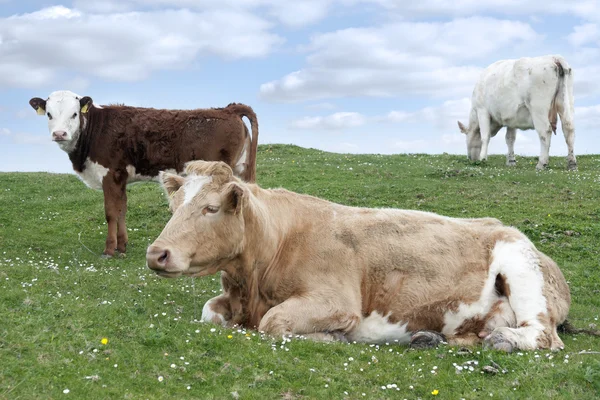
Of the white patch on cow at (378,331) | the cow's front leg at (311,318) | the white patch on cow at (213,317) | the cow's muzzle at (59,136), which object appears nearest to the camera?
the cow's front leg at (311,318)

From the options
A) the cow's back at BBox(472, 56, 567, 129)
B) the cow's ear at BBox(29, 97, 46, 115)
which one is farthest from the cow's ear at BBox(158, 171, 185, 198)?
the cow's back at BBox(472, 56, 567, 129)

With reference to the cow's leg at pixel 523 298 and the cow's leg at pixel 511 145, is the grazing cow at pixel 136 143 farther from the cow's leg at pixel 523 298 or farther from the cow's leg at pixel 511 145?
the cow's leg at pixel 511 145

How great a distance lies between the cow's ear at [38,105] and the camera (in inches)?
659

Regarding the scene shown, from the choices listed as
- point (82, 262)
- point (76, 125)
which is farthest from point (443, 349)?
point (76, 125)

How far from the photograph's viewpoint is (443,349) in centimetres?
785

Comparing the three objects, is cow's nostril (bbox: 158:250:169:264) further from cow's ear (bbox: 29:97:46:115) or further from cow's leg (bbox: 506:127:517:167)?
cow's leg (bbox: 506:127:517:167)

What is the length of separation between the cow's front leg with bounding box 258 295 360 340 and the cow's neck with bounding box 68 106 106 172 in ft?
34.3

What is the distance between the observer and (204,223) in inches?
305

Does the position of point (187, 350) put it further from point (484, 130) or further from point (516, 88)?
point (484, 130)

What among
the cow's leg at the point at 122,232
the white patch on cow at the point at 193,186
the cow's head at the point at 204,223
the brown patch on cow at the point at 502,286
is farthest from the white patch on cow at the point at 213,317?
the cow's leg at the point at 122,232

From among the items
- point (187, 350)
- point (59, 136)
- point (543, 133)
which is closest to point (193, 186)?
point (187, 350)

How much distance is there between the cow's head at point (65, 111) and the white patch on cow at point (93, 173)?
2.19 ft

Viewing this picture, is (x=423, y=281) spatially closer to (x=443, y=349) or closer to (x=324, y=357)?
(x=443, y=349)

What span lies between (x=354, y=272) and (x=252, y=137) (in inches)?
341
